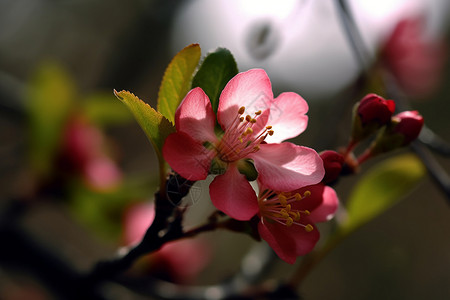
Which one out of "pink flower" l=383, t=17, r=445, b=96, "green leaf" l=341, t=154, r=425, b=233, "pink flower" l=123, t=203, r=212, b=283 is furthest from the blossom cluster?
"pink flower" l=383, t=17, r=445, b=96

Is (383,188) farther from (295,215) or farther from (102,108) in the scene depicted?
(102,108)

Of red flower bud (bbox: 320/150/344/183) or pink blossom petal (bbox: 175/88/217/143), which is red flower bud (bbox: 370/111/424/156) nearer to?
red flower bud (bbox: 320/150/344/183)

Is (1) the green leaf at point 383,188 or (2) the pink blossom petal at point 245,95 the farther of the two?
(1) the green leaf at point 383,188

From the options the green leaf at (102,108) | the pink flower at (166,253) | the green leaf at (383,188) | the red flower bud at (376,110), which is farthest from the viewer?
the green leaf at (102,108)

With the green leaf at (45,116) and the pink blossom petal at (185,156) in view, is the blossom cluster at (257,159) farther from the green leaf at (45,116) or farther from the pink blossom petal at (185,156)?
the green leaf at (45,116)

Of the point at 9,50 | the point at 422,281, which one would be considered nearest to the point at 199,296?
the point at 422,281

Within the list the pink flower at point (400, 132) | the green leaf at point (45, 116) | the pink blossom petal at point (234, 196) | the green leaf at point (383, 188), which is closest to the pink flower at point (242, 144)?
the pink blossom petal at point (234, 196)

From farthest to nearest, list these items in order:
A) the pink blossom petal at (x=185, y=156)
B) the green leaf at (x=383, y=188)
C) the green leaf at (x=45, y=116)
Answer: the green leaf at (x=45, y=116)
the green leaf at (x=383, y=188)
the pink blossom petal at (x=185, y=156)
